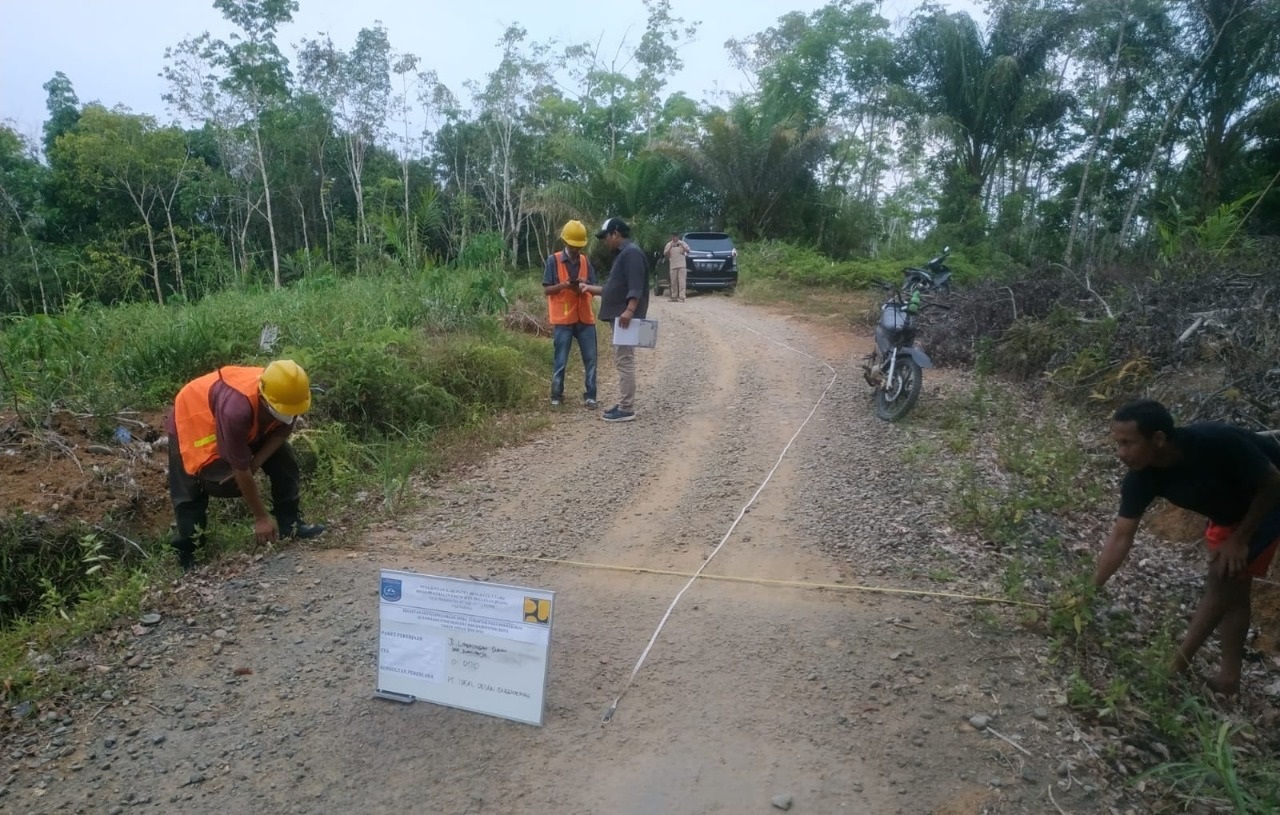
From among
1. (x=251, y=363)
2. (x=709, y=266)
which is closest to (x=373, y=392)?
(x=251, y=363)

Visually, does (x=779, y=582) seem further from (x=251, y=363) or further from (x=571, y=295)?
(x=251, y=363)

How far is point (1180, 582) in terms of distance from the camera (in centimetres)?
474

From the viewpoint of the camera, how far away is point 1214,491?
11.2 ft

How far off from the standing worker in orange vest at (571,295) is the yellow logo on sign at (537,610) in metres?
4.64

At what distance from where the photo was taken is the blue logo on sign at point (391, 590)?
3381mm

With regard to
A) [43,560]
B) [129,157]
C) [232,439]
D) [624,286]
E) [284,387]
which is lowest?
[43,560]

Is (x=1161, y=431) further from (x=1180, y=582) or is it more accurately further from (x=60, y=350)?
(x=60, y=350)

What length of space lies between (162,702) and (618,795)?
2.07 metres

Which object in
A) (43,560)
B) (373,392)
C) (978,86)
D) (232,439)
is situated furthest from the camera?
(978,86)

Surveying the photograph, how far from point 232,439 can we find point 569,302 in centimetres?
380

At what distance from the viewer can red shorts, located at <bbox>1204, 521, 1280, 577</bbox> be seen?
3.41m

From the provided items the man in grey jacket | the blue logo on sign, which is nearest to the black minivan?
the man in grey jacket

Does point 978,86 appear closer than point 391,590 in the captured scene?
No

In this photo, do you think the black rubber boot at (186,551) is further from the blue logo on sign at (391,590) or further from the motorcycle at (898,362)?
the motorcycle at (898,362)
